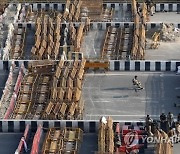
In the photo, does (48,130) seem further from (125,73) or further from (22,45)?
(22,45)

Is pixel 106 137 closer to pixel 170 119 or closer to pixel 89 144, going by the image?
pixel 89 144

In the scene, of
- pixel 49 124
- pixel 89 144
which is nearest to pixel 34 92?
pixel 49 124

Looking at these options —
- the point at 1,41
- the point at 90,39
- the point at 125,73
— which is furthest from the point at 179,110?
the point at 1,41

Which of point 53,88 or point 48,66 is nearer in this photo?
A: point 53,88

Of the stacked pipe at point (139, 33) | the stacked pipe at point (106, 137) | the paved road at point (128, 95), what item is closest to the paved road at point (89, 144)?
the stacked pipe at point (106, 137)

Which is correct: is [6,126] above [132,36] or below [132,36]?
below

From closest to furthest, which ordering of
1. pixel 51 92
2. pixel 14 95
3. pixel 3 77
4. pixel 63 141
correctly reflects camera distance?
pixel 63 141
pixel 51 92
pixel 14 95
pixel 3 77

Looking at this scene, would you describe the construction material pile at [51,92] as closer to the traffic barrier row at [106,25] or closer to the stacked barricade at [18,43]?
the stacked barricade at [18,43]
